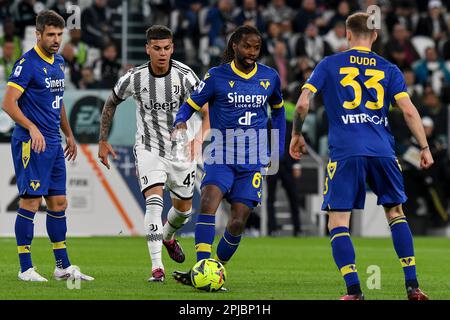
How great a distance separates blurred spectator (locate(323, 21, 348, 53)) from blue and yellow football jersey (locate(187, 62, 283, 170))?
42.8 ft

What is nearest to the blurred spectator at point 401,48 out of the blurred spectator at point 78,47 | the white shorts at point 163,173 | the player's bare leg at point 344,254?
the blurred spectator at point 78,47

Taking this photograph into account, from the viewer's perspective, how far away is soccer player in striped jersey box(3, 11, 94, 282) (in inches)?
417

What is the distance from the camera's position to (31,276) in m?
10.7

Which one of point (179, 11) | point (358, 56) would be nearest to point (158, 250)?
point (358, 56)

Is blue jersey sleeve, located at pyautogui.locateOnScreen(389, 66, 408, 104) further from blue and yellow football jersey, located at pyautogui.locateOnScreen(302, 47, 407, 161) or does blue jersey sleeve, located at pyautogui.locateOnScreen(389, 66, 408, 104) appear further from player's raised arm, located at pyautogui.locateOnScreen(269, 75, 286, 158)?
player's raised arm, located at pyautogui.locateOnScreen(269, 75, 286, 158)

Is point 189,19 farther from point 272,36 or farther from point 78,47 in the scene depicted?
point 78,47

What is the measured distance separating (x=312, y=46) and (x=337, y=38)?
709 mm

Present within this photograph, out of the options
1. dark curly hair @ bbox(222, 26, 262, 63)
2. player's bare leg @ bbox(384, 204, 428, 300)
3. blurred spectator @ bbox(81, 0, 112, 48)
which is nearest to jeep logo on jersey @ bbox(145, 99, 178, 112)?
dark curly hair @ bbox(222, 26, 262, 63)

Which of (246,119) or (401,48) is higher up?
(401,48)

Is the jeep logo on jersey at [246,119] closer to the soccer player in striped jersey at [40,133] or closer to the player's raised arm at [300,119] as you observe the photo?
the player's raised arm at [300,119]

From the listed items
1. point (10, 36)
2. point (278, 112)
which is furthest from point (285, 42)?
point (278, 112)

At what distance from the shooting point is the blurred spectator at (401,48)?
76.7 ft
